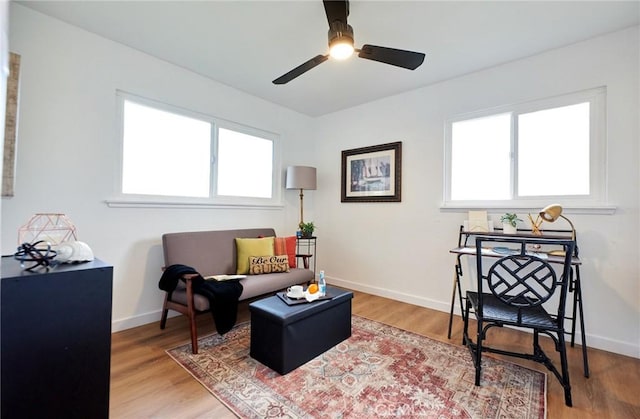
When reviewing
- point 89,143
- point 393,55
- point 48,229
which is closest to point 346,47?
point 393,55

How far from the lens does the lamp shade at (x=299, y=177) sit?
3.85 meters

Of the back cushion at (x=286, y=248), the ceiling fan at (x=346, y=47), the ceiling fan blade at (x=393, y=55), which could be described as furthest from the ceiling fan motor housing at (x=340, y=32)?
the back cushion at (x=286, y=248)

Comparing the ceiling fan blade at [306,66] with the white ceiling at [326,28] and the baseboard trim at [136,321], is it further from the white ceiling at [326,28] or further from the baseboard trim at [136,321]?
the baseboard trim at [136,321]

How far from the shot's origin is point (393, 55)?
6.40ft

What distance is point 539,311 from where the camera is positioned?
76.5 inches

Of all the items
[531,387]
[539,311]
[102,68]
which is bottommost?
[531,387]

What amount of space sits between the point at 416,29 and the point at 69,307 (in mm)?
2830

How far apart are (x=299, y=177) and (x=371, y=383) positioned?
263 cm

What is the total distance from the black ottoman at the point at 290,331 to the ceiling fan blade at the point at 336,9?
1.97m

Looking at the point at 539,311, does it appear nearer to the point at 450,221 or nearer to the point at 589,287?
the point at 589,287

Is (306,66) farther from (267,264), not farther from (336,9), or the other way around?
(267,264)

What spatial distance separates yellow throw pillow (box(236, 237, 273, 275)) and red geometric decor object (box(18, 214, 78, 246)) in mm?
1367

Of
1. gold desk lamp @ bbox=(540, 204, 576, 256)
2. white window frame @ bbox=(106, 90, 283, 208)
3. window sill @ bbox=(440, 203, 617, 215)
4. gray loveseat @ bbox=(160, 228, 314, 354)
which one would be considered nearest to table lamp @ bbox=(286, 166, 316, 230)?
white window frame @ bbox=(106, 90, 283, 208)

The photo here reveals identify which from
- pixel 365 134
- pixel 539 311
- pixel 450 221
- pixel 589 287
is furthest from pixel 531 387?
pixel 365 134
